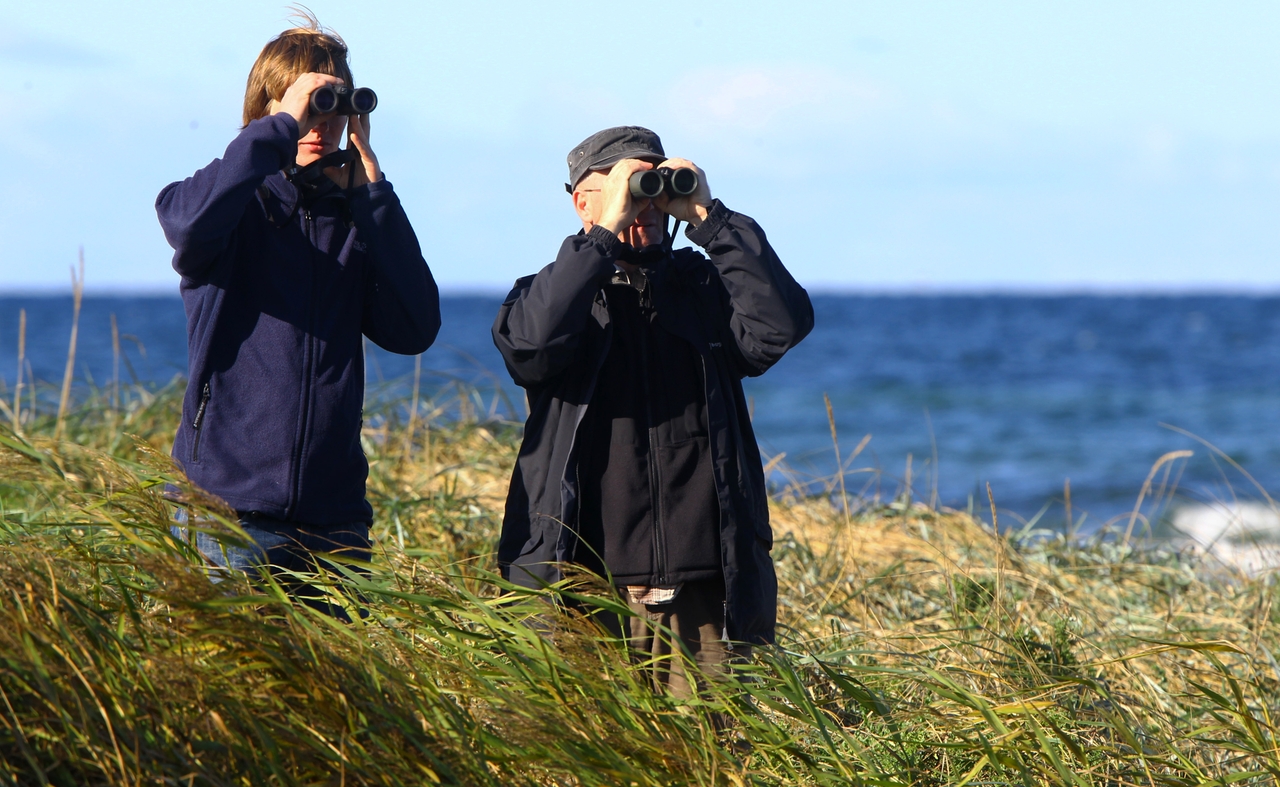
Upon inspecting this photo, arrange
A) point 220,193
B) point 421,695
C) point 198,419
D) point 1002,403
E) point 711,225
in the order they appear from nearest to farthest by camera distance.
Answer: point 421,695, point 220,193, point 198,419, point 711,225, point 1002,403

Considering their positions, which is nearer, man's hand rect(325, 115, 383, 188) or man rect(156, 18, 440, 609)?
man rect(156, 18, 440, 609)

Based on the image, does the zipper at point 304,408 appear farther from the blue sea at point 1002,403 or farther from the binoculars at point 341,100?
the blue sea at point 1002,403

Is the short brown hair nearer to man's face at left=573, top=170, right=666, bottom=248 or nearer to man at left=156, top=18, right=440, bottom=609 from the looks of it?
man at left=156, top=18, right=440, bottom=609

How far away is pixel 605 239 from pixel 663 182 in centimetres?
18

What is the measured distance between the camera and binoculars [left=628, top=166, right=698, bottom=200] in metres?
2.36

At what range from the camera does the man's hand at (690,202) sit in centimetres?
244

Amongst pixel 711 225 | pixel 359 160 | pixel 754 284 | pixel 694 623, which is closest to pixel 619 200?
pixel 711 225

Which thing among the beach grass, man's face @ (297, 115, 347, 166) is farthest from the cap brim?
the beach grass

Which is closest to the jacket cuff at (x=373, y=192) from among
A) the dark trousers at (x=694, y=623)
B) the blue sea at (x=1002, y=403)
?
the dark trousers at (x=694, y=623)

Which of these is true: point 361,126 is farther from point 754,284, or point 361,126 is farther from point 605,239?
point 754,284

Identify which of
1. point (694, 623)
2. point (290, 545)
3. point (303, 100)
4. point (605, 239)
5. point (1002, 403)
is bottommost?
point (1002, 403)

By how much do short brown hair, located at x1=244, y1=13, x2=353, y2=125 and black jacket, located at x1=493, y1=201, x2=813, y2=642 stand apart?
0.64 meters

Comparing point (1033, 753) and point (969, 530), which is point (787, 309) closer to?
point (1033, 753)

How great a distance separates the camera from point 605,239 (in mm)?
2336
